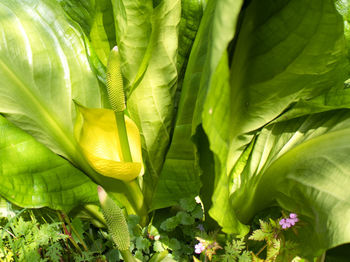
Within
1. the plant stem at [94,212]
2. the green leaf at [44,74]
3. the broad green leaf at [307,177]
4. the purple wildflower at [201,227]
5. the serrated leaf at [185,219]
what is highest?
the green leaf at [44,74]

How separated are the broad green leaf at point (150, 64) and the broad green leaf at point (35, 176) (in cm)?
20

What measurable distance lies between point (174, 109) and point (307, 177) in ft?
1.29

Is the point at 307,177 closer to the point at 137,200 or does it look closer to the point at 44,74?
the point at 137,200

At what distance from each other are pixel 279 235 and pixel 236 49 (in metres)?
0.42

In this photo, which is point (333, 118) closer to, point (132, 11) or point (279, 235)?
point (279, 235)

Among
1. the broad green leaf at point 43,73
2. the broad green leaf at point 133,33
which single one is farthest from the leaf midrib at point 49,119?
the broad green leaf at point 133,33

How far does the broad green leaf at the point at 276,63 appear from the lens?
2.68 feet

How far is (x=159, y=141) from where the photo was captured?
1.07 meters

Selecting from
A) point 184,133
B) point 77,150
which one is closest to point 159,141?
point 184,133

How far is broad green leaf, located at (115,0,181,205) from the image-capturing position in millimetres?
918

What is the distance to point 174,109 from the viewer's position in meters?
1.10

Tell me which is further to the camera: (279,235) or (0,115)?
(0,115)

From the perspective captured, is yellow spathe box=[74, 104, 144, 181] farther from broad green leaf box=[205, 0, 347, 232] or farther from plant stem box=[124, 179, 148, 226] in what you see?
broad green leaf box=[205, 0, 347, 232]

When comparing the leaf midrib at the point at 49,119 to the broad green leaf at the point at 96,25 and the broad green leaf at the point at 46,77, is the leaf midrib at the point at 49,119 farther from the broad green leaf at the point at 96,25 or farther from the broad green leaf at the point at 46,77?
the broad green leaf at the point at 96,25
